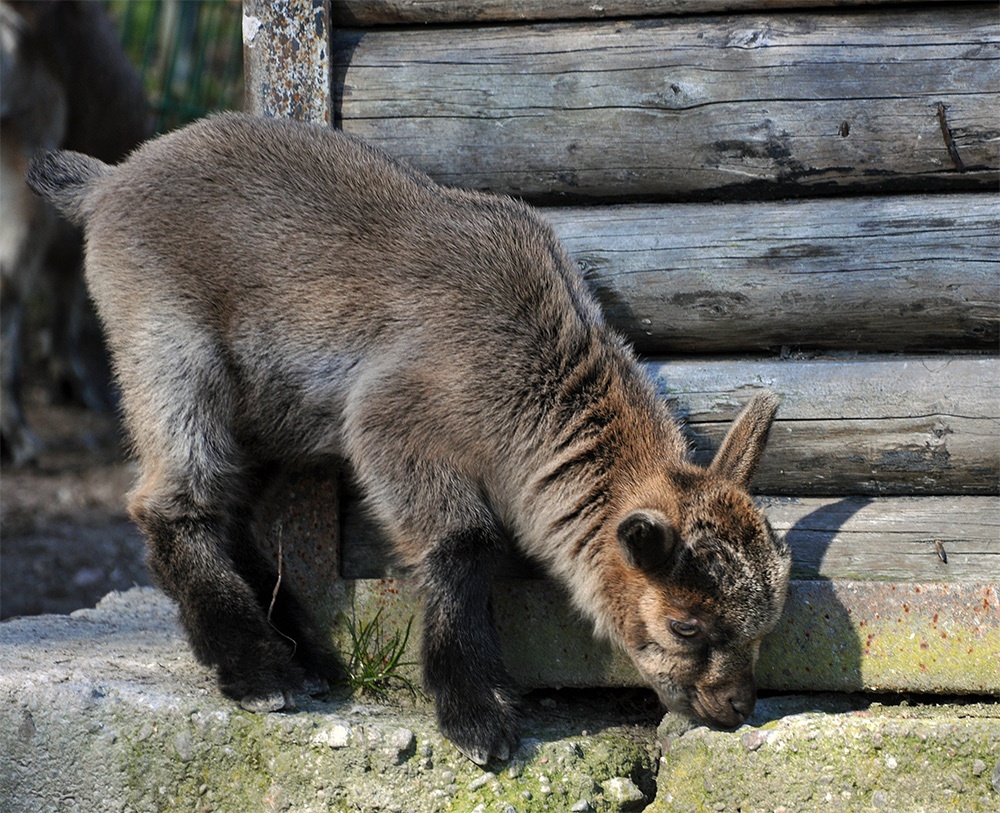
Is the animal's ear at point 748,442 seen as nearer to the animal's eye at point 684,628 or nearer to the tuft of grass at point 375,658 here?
the animal's eye at point 684,628

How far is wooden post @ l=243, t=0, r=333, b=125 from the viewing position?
13.0 ft

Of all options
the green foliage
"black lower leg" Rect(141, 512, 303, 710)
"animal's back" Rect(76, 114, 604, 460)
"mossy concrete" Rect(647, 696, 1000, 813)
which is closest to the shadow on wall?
"mossy concrete" Rect(647, 696, 1000, 813)

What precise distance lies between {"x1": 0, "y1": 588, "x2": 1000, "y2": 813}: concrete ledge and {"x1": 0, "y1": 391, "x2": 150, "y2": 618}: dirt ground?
203cm

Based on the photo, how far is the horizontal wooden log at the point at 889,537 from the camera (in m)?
3.83

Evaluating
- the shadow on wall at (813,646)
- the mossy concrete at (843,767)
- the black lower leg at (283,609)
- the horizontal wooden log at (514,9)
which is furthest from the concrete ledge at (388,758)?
the horizontal wooden log at (514,9)

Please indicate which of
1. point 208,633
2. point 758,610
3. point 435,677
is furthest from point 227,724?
point 758,610

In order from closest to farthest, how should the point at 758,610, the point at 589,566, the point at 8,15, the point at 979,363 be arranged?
the point at 758,610 → the point at 589,566 → the point at 979,363 → the point at 8,15

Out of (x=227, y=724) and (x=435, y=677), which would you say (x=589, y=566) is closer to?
(x=435, y=677)

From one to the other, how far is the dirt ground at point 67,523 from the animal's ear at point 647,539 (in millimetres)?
3085

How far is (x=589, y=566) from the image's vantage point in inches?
141

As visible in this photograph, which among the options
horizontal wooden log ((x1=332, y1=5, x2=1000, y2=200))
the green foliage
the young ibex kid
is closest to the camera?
the young ibex kid

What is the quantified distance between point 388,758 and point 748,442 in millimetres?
1523

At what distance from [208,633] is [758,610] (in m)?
1.81

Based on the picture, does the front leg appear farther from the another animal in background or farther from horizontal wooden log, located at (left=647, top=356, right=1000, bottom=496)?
the another animal in background
